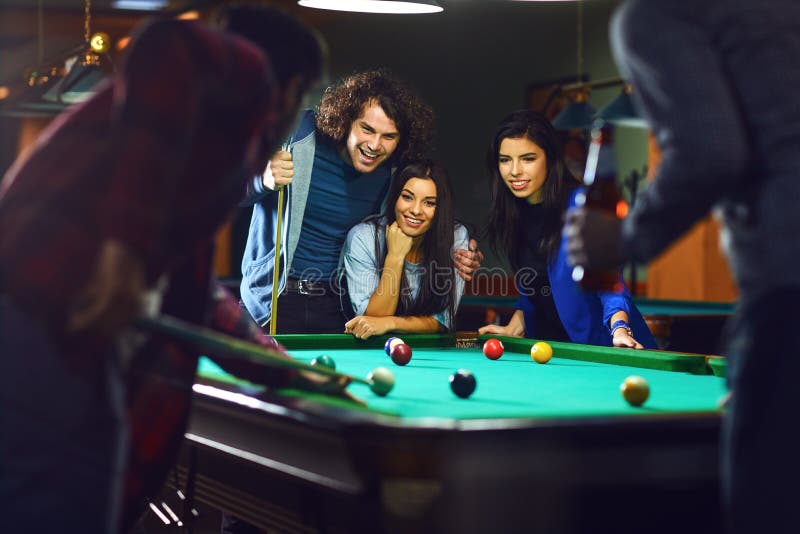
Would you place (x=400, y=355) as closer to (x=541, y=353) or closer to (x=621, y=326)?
(x=541, y=353)

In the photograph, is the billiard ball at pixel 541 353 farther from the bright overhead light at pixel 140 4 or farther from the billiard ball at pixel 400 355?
the bright overhead light at pixel 140 4

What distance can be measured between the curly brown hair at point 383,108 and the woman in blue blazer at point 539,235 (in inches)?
11.8

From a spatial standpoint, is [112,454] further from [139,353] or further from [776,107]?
[776,107]

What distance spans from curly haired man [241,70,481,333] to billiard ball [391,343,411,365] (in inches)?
37.7

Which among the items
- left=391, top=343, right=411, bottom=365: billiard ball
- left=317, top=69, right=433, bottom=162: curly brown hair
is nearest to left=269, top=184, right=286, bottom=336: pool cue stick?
left=317, top=69, right=433, bottom=162: curly brown hair

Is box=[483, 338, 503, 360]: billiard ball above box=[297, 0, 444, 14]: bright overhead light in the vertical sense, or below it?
below

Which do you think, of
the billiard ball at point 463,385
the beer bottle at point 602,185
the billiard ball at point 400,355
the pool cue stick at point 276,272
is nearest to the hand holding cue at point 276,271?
the pool cue stick at point 276,272

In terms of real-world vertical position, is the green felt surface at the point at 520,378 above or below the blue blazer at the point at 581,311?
below

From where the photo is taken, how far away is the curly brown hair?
12.2ft

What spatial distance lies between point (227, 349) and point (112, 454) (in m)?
0.26

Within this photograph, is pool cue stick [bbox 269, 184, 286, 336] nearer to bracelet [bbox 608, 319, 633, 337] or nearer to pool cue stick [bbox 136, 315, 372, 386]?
bracelet [bbox 608, 319, 633, 337]

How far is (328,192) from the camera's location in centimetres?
384

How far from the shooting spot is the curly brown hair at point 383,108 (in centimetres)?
372

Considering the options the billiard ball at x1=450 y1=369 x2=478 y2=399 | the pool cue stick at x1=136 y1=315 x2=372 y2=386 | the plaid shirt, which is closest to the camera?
the plaid shirt
